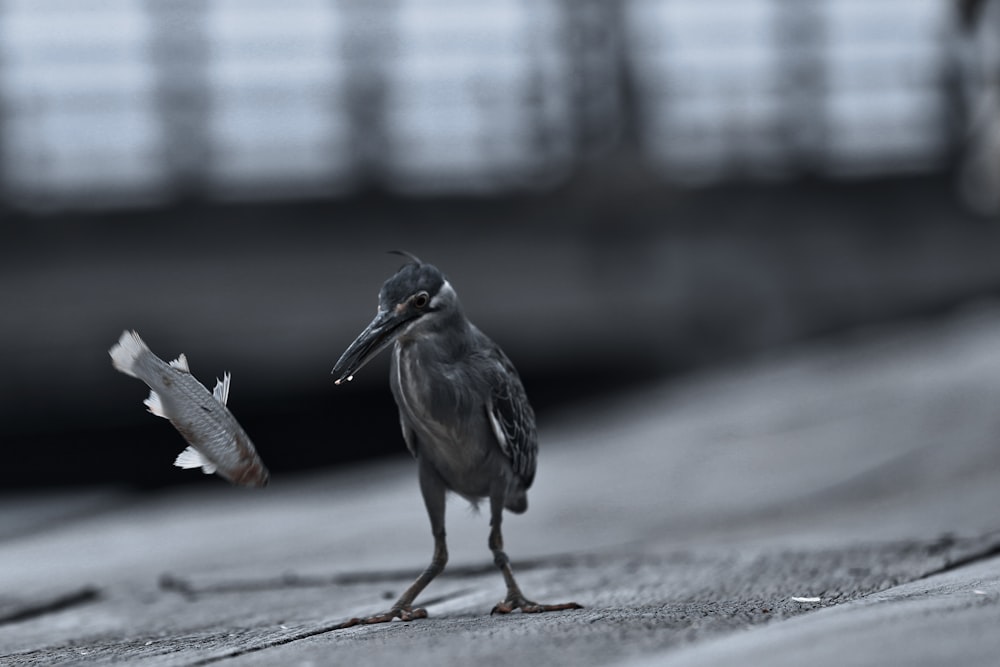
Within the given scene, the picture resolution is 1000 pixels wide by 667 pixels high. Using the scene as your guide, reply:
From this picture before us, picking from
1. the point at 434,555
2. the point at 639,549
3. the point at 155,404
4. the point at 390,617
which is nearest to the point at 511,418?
the point at 434,555

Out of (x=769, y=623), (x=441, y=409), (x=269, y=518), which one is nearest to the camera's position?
(x=769, y=623)

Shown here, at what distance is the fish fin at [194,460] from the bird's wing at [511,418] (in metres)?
0.63

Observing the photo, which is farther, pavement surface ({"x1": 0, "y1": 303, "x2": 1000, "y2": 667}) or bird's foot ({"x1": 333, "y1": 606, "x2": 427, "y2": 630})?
bird's foot ({"x1": 333, "y1": 606, "x2": 427, "y2": 630})

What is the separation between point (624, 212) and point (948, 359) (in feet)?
16.7

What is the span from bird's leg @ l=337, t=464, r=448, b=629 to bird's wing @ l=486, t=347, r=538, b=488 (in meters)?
0.19

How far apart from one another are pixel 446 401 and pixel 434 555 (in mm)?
421

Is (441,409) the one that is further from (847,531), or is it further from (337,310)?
(337,310)

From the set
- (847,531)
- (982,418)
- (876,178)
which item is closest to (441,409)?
(847,531)

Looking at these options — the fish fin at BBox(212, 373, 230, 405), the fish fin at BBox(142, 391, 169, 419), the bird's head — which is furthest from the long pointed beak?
the fish fin at BBox(142, 391, 169, 419)

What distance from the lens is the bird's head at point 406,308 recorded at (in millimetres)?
2885

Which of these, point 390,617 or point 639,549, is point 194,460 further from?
point 639,549

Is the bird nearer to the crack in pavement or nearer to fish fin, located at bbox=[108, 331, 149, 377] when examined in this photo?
fish fin, located at bbox=[108, 331, 149, 377]

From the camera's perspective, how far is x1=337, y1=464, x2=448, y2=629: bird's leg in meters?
3.13

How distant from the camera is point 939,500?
529 cm
